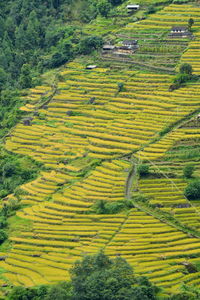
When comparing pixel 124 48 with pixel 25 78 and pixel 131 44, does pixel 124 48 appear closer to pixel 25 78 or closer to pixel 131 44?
pixel 131 44

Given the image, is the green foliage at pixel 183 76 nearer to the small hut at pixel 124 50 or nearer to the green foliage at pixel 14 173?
the small hut at pixel 124 50

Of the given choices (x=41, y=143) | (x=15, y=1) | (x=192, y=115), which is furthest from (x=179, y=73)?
(x=15, y=1)

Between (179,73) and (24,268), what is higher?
(179,73)

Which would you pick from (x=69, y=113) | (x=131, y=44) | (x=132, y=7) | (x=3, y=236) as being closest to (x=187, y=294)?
(x=3, y=236)

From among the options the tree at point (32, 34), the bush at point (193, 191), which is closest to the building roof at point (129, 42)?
the tree at point (32, 34)

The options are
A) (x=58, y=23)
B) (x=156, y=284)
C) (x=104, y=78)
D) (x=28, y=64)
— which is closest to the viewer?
(x=156, y=284)

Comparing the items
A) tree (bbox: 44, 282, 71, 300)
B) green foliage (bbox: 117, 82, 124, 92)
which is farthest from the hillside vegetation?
tree (bbox: 44, 282, 71, 300)

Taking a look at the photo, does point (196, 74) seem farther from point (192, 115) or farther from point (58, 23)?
point (58, 23)
